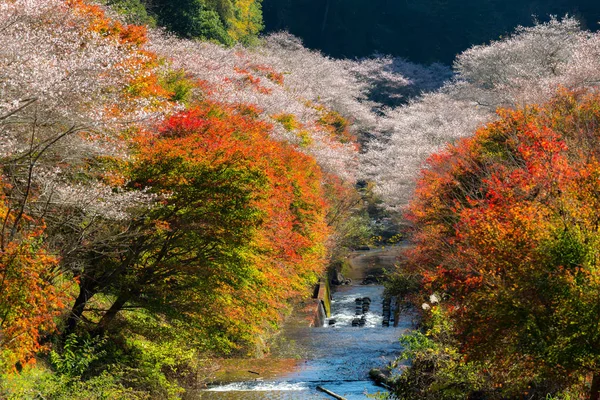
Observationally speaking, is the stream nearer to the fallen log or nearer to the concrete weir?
the fallen log

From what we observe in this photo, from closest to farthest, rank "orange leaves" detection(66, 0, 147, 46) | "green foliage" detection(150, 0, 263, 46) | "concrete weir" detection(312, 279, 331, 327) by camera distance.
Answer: "orange leaves" detection(66, 0, 147, 46)
"concrete weir" detection(312, 279, 331, 327)
"green foliage" detection(150, 0, 263, 46)

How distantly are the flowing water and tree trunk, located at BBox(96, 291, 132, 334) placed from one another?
3.15 m

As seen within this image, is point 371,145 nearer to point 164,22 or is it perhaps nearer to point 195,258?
point 164,22

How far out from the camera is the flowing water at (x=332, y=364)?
16.5 metres

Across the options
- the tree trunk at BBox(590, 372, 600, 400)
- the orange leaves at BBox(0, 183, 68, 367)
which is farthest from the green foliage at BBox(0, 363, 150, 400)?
the tree trunk at BBox(590, 372, 600, 400)

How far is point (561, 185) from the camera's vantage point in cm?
979

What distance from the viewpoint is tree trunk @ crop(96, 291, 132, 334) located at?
44.4ft

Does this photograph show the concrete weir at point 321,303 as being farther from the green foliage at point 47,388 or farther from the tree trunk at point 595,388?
the tree trunk at point 595,388

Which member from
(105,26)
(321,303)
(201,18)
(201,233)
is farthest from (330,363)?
(201,18)

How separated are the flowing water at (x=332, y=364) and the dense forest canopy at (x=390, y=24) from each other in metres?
47.6

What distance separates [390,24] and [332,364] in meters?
60.5

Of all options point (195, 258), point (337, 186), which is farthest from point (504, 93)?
point (195, 258)

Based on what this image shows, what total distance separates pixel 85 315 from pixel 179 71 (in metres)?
13.1

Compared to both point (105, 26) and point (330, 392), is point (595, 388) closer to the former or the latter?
point (330, 392)
